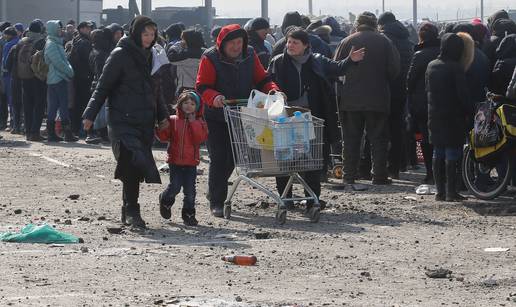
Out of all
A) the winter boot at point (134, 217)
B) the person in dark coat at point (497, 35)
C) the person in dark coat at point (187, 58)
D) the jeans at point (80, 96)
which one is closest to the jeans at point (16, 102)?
the jeans at point (80, 96)

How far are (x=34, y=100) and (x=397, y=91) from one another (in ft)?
30.0

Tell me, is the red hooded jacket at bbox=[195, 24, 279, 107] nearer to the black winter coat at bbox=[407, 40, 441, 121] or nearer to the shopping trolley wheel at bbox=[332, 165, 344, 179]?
the black winter coat at bbox=[407, 40, 441, 121]

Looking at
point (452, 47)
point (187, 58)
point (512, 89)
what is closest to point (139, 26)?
point (452, 47)

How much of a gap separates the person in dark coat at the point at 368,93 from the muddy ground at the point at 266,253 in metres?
0.49

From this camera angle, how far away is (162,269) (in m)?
10.9

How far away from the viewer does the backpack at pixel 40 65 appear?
2442 centimetres

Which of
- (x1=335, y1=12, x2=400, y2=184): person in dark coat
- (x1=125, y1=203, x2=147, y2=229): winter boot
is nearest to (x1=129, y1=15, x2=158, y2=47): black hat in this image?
(x1=125, y1=203, x2=147, y2=229): winter boot

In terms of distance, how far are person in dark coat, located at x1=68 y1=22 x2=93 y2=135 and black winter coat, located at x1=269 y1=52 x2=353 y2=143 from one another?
10358 mm

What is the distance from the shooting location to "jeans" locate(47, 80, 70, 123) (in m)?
24.3

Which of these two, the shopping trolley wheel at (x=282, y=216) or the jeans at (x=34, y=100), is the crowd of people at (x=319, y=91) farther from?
the jeans at (x=34, y=100)

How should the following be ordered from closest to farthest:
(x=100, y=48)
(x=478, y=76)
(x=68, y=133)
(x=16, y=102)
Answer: (x=478, y=76) → (x=100, y=48) → (x=68, y=133) → (x=16, y=102)

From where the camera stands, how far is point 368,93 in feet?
55.7

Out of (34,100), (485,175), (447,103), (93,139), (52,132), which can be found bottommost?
(93,139)

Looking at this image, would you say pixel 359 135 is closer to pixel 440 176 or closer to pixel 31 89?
pixel 440 176
